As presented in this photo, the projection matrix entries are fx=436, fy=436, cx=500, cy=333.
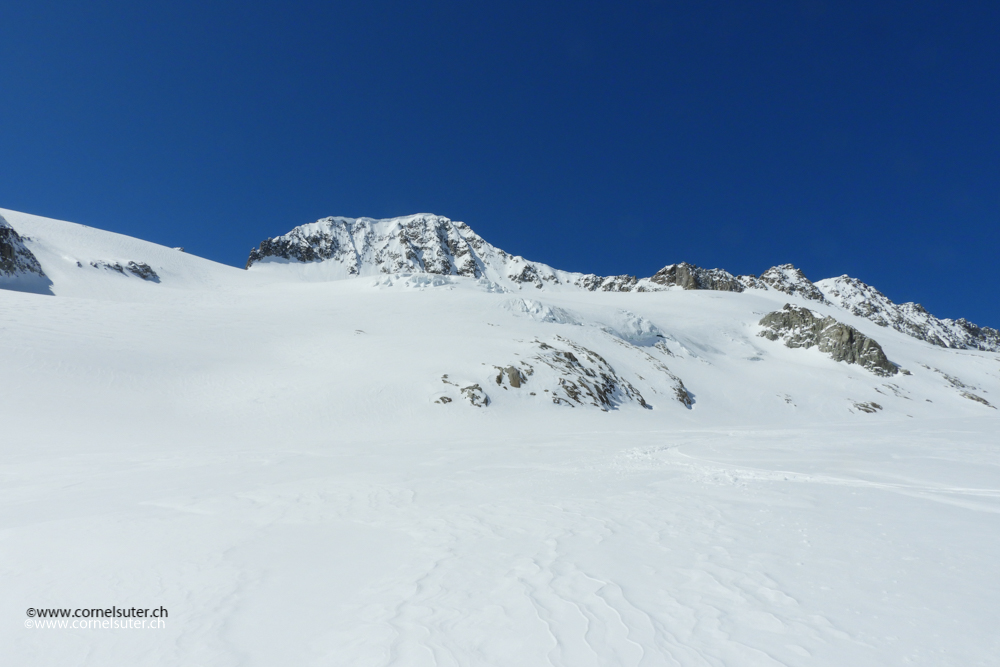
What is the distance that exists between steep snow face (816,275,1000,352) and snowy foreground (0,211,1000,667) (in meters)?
181

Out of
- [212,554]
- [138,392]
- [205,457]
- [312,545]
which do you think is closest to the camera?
[212,554]

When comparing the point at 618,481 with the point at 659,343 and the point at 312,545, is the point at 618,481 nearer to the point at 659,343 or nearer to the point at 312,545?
the point at 312,545

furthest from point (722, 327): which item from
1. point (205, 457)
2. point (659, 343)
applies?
point (205, 457)

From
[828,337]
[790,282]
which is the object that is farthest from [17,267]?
[790,282]

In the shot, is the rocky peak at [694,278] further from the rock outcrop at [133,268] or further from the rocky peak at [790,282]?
the rock outcrop at [133,268]

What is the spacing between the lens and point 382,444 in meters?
15.0

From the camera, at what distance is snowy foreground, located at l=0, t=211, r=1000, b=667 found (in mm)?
3443

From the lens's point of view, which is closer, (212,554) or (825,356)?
(212,554)

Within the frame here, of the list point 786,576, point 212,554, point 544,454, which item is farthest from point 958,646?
point 544,454

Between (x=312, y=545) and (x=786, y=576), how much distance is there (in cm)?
537

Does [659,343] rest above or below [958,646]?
above

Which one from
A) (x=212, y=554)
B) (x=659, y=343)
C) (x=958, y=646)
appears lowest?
(x=212, y=554)

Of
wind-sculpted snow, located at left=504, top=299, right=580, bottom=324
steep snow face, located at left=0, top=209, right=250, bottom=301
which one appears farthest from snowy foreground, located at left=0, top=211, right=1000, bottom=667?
steep snow face, located at left=0, top=209, right=250, bottom=301

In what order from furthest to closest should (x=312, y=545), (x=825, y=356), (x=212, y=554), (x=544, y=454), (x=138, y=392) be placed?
1. (x=825, y=356)
2. (x=138, y=392)
3. (x=544, y=454)
4. (x=312, y=545)
5. (x=212, y=554)
